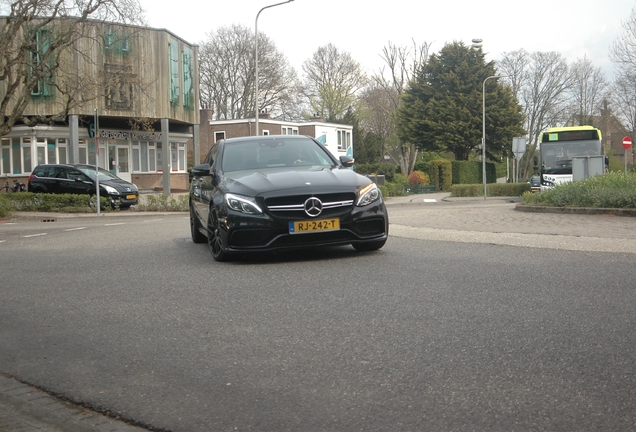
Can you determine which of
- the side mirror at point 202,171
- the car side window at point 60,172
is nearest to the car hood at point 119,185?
the car side window at point 60,172

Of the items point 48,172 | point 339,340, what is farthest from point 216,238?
point 48,172

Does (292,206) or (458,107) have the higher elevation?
(458,107)

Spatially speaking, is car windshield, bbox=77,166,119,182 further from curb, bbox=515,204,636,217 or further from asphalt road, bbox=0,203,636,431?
asphalt road, bbox=0,203,636,431

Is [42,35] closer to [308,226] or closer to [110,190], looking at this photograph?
[110,190]

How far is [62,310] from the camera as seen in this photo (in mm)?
6453

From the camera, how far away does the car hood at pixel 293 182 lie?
858 centimetres

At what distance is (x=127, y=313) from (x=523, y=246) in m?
5.84

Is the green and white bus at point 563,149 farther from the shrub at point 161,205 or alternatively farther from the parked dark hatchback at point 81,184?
the parked dark hatchback at point 81,184

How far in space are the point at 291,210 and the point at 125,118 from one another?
38.6 meters

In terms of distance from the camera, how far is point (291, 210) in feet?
27.8

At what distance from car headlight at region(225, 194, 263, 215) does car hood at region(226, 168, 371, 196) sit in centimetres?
8

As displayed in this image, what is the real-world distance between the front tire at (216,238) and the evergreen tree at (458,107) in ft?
182

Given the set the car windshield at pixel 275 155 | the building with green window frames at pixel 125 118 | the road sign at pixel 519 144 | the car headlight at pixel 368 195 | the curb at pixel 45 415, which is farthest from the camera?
the road sign at pixel 519 144

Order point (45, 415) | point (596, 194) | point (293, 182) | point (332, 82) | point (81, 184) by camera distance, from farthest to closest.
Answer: point (332, 82), point (81, 184), point (596, 194), point (293, 182), point (45, 415)
